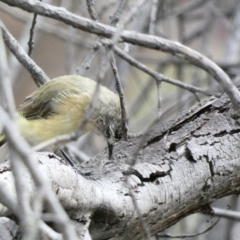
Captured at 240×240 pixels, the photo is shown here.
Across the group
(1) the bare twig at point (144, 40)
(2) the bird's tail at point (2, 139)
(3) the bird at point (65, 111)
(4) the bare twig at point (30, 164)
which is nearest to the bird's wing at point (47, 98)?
(3) the bird at point (65, 111)

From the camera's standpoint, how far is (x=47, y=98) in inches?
154

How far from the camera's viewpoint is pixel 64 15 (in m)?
1.89

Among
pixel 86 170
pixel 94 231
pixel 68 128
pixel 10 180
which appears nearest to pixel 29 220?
pixel 10 180

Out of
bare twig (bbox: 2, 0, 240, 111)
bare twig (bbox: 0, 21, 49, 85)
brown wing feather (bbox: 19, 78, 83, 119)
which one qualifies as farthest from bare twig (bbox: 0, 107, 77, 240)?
brown wing feather (bbox: 19, 78, 83, 119)

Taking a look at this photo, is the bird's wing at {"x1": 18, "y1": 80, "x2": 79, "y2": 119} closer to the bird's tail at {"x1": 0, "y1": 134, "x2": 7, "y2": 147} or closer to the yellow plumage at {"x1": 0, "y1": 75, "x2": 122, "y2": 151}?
the yellow plumage at {"x1": 0, "y1": 75, "x2": 122, "y2": 151}

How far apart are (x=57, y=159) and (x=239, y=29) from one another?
3.46 metres

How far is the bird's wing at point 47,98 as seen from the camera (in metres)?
3.85

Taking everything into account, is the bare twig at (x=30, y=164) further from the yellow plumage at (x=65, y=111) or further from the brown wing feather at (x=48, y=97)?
the brown wing feather at (x=48, y=97)

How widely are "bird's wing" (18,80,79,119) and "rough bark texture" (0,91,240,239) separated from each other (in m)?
0.95

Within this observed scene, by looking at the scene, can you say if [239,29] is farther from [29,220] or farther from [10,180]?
[29,220]

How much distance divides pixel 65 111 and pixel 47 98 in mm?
162

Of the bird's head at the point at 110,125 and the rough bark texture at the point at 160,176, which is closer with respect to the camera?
the rough bark texture at the point at 160,176

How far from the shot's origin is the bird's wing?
12.6 feet

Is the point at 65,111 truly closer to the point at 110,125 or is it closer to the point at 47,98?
the point at 47,98
